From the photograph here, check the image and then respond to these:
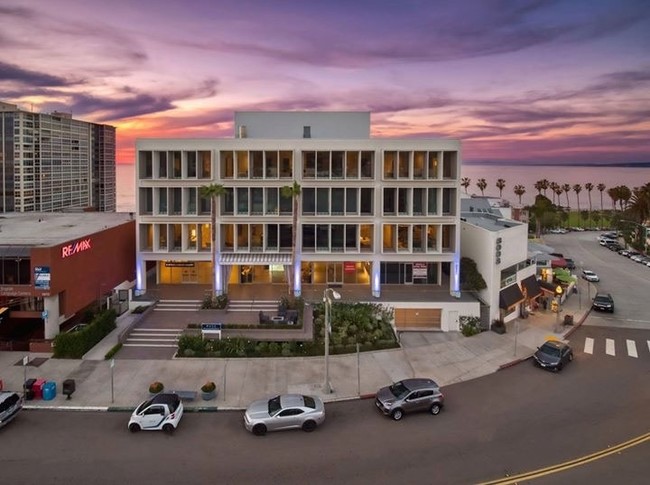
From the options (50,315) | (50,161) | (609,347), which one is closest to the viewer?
(50,315)

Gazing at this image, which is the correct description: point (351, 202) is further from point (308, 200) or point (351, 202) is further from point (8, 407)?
point (8, 407)

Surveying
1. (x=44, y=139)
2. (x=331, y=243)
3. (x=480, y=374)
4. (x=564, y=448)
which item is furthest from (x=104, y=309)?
(x=44, y=139)

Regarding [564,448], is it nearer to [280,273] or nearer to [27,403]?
[27,403]

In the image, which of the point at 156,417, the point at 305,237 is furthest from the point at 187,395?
the point at 305,237

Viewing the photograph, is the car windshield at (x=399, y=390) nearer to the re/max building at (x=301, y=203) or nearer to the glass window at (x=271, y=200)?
the re/max building at (x=301, y=203)

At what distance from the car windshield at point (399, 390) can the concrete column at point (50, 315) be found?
23.4 metres

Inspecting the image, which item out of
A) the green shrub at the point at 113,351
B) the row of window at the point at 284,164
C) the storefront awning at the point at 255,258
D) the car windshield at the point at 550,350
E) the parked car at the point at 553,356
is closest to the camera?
the parked car at the point at 553,356

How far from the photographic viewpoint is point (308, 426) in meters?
23.1

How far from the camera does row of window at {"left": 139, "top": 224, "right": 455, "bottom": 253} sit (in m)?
44.2

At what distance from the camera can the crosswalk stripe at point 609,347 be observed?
35.8 m

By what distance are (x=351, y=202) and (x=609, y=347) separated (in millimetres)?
23770

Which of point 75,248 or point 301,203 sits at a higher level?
point 301,203

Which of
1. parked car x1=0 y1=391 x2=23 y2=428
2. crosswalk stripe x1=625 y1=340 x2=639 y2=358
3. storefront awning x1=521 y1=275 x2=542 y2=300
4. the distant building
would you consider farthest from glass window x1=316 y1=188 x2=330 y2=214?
the distant building

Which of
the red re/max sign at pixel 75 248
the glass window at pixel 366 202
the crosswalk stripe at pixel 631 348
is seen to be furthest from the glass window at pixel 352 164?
the crosswalk stripe at pixel 631 348
